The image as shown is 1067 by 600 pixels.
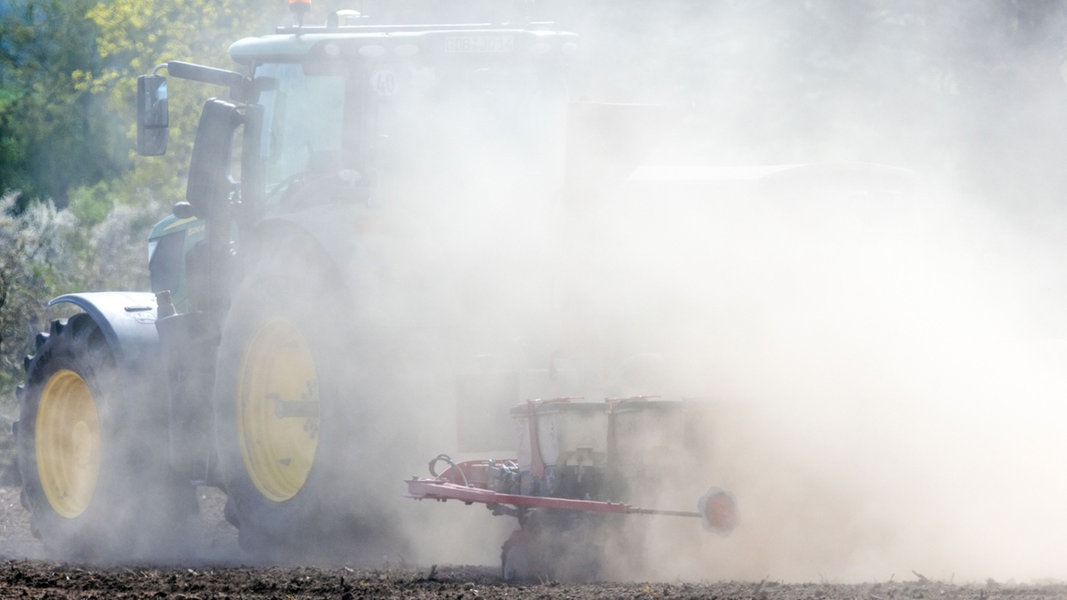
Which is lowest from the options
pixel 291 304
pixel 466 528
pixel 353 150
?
pixel 466 528

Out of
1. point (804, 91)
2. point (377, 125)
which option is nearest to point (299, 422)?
point (377, 125)

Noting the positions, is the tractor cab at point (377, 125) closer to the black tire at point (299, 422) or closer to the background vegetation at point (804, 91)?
the black tire at point (299, 422)

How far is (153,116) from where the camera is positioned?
8031 millimetres

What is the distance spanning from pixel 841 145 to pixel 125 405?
29.9 feet

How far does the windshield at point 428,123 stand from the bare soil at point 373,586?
6.60ft

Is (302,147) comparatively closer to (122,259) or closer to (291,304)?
(291,304)

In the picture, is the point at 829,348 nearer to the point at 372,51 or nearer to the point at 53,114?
the point at 372,51

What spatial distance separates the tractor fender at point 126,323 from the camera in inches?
331

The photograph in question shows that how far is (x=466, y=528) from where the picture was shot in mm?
7367

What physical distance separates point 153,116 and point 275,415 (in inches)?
72.0

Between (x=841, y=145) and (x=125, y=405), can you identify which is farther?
(x=841, y=145)

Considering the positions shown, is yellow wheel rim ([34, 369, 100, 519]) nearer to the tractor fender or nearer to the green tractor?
the green tractor

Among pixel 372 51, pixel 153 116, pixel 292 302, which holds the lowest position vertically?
pixel 292 302

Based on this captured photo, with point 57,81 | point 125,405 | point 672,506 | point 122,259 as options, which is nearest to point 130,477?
point 125,405
